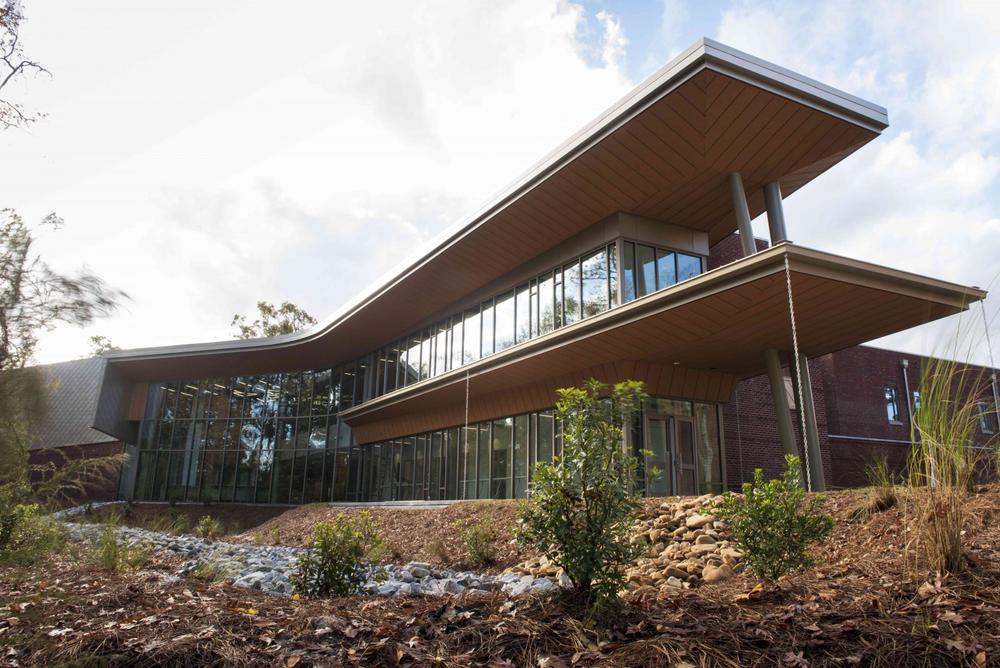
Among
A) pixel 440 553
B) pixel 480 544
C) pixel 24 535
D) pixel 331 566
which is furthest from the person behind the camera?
pixel 440 553

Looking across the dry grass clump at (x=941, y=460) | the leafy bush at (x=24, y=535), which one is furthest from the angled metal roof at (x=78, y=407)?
the dry grass clump at (x=941, y=460)

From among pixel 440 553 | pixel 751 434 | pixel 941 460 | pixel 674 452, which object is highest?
pixel 751 434

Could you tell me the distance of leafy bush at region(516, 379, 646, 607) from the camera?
423 cm

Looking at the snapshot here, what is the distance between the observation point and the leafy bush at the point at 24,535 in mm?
6477

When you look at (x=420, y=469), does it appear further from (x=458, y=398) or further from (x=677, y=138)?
(x=677, y=138)

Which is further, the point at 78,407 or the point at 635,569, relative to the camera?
the point at 78,407

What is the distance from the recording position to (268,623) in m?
4.05

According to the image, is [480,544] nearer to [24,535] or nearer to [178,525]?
[24,535]

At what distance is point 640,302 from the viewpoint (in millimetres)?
13414

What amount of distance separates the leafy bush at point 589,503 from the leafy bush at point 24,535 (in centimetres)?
522

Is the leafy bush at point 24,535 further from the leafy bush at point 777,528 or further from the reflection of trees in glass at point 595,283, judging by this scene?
the reflection of trees in glass at point 595,283

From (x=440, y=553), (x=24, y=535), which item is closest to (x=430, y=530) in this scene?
(x=440, y=553)

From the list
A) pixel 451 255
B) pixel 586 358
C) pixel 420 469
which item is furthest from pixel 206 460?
pixel 586 358

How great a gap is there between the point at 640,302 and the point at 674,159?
3142mm
